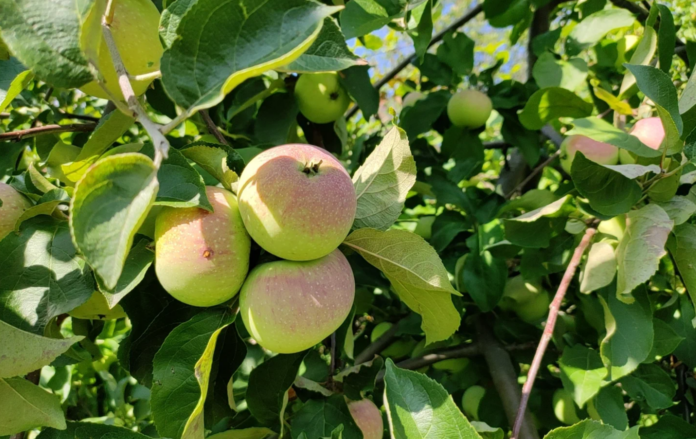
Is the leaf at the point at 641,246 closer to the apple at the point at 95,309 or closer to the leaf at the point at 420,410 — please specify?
the leaf at the point at 420,410

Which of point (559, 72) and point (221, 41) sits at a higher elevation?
point (221, 41)

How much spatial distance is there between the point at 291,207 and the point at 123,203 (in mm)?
186

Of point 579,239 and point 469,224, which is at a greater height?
point 579,239

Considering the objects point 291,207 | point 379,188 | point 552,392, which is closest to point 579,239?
point 552,392

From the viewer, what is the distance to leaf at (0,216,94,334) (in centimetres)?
62

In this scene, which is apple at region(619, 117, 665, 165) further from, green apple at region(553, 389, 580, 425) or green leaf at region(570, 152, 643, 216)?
green apple at region(553, 389, 580, 425)

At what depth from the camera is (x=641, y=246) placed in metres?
0.90

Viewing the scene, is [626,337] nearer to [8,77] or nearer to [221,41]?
[221,41]

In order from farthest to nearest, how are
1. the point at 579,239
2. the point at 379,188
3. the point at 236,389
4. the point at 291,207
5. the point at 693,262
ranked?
the point at 236,389, the point at 579,239, the point at 693,262, the point at 379,188, the point at 291,207

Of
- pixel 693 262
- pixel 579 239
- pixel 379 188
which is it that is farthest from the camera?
pixel 579 239

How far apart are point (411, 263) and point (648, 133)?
66 cm

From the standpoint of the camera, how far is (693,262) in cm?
93

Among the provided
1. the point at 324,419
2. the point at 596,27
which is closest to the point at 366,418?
the point at 324,419

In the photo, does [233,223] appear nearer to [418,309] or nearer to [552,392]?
[418,309]
